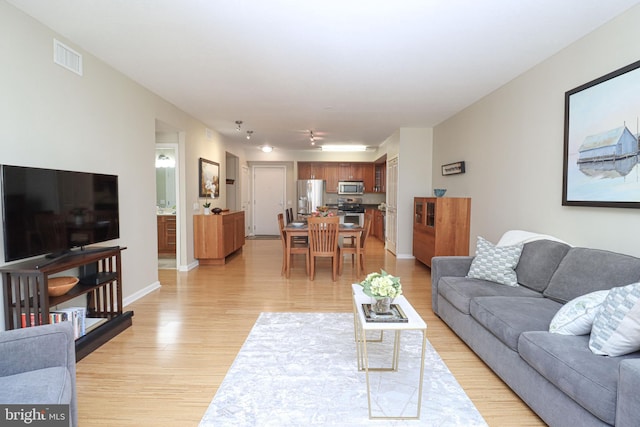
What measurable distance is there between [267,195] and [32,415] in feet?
27.5

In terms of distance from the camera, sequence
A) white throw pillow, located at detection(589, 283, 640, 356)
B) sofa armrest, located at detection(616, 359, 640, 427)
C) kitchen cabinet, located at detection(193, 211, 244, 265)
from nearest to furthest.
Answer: sofa armrest, located at detection(616, 359, 640, 427) → white throw pillow, located at detection(589, 283, 640, 356) → kitchen cabinet, located at detection(193, 211, 244, 265)

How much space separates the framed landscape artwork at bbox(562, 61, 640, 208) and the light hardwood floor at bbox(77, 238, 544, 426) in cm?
154

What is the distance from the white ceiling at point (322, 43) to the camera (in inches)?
89.4

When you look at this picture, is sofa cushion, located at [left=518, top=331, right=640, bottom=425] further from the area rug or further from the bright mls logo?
the bright mls logo

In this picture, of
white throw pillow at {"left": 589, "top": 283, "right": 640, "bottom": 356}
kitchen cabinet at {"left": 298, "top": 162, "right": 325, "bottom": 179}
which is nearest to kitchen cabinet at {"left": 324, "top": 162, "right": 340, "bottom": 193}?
kitchen cabinet at {"left": 298, "top": 162, "right": 325, "bottom": 179}

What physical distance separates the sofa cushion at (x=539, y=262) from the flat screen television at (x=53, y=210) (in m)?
3.70

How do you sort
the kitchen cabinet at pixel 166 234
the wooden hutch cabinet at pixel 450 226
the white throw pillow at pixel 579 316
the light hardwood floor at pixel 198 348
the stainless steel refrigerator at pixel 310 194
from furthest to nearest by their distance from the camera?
the stainless steel refrigerator at pixel 310 194 → the kitchen cabinet at pixel 166 234 → the wooden hutch cabinet at pixel 450 226 → the light hardwood floor at pixel 198 348 → the white throw pillow at pixel 579 316

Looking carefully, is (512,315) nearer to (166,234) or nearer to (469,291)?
(469,291)

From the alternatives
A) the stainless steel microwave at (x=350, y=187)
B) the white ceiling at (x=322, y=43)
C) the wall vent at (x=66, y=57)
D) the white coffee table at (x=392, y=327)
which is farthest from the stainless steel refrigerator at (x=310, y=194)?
the white coffee table at (x=392, y=327)

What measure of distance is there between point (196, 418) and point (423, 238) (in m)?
4.36

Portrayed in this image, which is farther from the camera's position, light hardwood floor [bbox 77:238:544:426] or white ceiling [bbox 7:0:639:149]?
white ceiling [bbox 7:0:639:149]

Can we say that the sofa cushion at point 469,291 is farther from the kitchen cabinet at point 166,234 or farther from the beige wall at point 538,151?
the kitchen cabinet at point 166,234

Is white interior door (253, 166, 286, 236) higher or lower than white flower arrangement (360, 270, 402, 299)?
higher

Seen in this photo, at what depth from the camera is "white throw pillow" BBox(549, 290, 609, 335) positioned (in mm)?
1758
